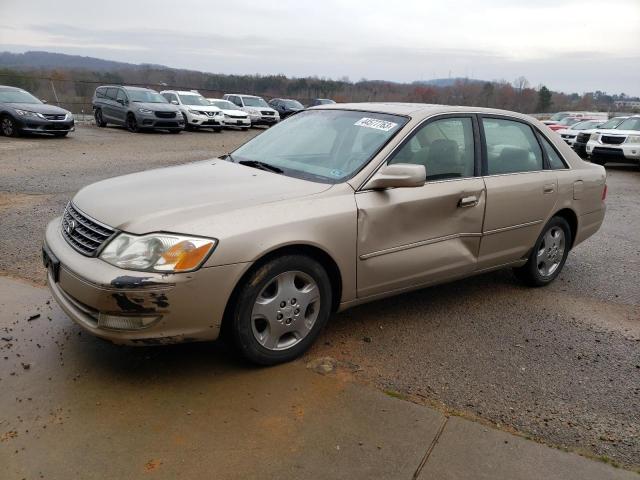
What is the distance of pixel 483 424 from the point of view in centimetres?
283

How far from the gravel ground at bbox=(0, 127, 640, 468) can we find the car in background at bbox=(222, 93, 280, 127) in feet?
67.0

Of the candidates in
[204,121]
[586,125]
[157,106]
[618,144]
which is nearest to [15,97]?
[157,106]

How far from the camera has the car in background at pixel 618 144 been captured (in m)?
15.7

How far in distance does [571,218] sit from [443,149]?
5.95 feet

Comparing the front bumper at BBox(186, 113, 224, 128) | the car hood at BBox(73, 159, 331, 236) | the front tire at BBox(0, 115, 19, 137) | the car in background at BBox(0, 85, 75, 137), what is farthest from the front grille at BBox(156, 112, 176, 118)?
the car hood at BBox(73, 159, 331, 236)

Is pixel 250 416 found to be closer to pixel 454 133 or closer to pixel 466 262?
pixel 466 262

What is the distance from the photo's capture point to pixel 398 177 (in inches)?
135

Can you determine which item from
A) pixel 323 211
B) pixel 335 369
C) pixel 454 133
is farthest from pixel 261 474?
pixel 454 133

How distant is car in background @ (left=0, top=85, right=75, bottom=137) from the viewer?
15133 millimetres

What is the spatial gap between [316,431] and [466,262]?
2.02 m

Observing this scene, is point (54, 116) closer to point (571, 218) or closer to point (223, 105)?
point (223, 105)

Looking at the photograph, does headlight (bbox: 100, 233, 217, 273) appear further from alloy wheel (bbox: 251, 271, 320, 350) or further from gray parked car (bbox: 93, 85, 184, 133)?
gray parked car (bbox: 93, 85, 184, 133)

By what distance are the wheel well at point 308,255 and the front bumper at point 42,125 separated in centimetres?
1463

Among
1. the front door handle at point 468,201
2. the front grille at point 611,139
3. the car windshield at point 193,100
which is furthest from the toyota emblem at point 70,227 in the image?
the car windshield at point 193,100
